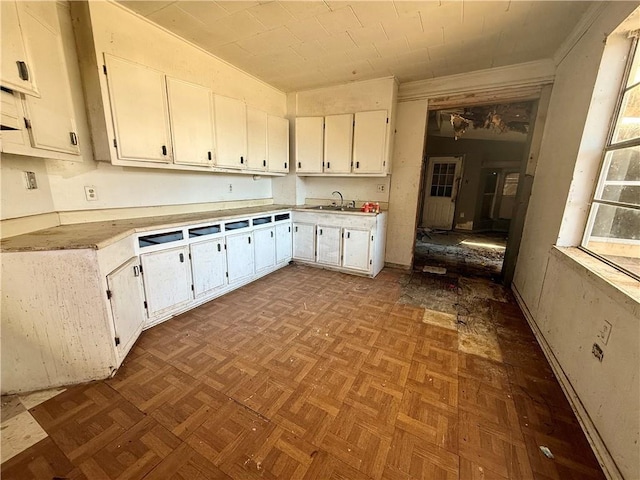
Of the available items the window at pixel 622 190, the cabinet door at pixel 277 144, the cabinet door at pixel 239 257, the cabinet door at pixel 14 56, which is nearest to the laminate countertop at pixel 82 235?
the cabinet door at pixel 239 257

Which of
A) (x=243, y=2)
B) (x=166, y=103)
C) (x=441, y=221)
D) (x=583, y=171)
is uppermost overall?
(x=243, y=2)

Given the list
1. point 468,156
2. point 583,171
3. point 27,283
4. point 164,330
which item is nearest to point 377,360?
point 164,330

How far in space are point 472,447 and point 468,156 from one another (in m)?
7.39

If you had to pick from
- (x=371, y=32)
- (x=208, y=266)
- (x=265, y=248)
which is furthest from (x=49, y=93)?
(x=371, y=32)

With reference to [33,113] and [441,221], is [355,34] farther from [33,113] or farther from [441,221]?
[441,221]

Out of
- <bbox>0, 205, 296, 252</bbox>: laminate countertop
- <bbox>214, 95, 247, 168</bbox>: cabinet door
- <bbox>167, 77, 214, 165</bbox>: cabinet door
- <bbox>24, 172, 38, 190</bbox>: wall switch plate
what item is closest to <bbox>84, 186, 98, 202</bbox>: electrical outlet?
<bbox>0, 205, 296, 252</bbox>: laminate countertop

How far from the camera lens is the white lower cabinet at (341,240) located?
3.51 meters

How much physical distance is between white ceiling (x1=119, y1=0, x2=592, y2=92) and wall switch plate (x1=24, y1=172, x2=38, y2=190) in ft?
5.05

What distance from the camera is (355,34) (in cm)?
238

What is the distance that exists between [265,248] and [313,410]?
232cm

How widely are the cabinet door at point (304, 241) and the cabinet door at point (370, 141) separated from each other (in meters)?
1.16

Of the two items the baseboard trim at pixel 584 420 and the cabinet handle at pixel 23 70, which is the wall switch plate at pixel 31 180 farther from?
the baseboard trim at pixel 584 420

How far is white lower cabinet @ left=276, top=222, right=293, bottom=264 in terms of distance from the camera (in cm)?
375

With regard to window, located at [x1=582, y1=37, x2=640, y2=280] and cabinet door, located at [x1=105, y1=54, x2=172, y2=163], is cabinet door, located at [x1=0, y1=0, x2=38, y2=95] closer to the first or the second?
cabinet door, located at [x1=105, y1=54, x2=172, y2=163]
